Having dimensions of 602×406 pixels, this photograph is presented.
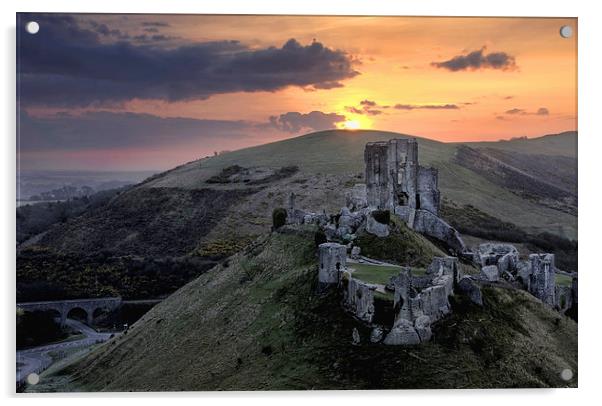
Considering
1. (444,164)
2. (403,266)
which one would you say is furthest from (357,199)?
(444,164)

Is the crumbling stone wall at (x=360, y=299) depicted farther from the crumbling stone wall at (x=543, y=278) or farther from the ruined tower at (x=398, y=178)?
the ruined tower at (x=398, y=178)

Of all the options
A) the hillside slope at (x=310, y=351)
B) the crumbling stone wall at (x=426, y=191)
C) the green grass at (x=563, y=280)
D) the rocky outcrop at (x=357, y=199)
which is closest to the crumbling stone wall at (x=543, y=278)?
the green grass at (x=563, y=280)

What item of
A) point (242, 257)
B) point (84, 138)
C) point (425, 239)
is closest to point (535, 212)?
point (425, 239)

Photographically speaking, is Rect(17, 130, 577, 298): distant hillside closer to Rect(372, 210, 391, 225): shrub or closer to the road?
the road

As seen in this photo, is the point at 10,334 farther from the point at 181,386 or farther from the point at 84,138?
the point at 84,138

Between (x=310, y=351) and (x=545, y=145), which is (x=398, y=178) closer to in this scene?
(x=545, y=145)

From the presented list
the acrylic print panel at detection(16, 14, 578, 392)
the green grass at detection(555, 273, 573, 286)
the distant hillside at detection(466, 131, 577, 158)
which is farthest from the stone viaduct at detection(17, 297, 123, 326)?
the green grass at detection(555, 273, 573, 286)
